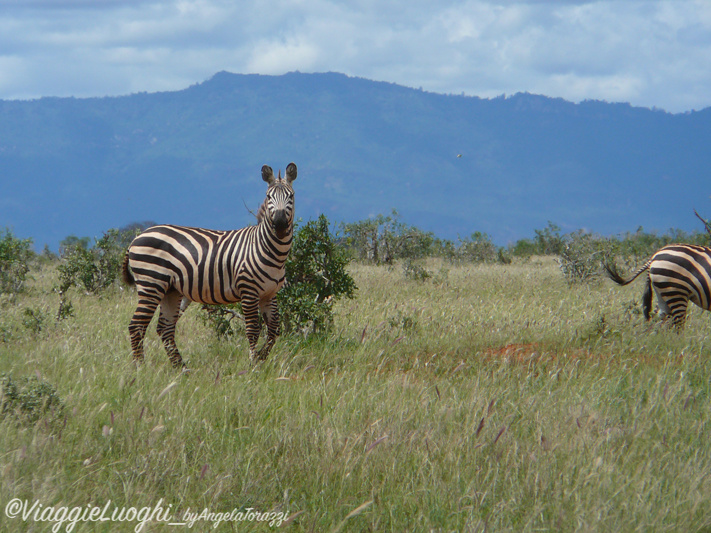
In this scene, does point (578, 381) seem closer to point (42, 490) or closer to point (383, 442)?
point (383, 442)

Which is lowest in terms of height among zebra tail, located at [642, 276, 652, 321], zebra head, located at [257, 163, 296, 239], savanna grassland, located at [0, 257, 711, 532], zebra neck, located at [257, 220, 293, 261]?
savanna grassland, located at [0, 257, 711, 532]

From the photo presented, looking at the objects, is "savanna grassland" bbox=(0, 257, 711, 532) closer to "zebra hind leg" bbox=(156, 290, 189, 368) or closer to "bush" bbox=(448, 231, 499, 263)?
"zebra hind leg" bbox=(156, 290, 189, 368)

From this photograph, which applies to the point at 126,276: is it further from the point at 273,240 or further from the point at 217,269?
the point at 273,240

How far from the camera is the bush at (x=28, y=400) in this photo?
431 cm

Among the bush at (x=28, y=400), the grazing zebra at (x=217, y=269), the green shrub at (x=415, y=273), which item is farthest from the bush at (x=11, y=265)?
the bush at (x=28, y=400)

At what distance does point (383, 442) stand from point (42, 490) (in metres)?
1.99

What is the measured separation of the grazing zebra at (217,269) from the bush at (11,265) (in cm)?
696

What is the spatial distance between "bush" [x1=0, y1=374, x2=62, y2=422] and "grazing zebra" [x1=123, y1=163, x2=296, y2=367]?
7.90 ft

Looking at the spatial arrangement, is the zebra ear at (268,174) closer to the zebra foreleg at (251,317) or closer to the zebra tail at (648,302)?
the zebra foreleg at (251,317)

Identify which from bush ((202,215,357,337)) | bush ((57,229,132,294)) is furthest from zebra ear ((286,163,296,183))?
bush ((57,229,132,294))

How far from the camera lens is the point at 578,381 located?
596 centimetres

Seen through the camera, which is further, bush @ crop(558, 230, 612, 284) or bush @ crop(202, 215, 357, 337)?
bush @ crop(558, 230, 612, 284)

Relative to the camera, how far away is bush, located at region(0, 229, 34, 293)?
13.4 metres

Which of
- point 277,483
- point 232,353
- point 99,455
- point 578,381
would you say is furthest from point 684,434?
point 232,353
